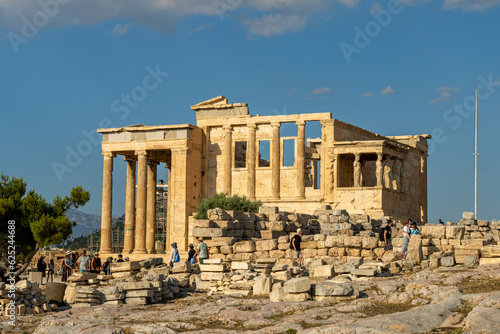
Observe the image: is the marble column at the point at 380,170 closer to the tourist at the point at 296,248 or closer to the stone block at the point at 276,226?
the stone block at the point at 276,226

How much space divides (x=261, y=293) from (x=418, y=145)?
3196cm

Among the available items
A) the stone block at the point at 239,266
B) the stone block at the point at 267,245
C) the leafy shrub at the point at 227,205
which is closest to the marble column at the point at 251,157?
the leafy shrub at the point at 227,205

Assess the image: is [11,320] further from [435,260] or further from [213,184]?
[213,184]

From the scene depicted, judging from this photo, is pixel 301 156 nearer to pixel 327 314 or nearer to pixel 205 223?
pixel 205 223

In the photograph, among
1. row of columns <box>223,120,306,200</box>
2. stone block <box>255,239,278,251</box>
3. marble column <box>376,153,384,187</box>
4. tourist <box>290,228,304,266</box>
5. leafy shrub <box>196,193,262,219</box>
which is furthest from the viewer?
row of columns <box>223,120,306,200</box>

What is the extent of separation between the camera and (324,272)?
786 inches

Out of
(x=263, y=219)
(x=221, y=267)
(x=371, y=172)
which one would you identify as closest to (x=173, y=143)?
(x=371, y=172)

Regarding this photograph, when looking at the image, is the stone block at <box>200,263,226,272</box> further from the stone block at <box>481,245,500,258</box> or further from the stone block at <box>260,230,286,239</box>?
the stone block at <box>481,245,500,258</box>

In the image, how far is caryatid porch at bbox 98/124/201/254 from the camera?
144ft

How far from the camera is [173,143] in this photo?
1747 inches

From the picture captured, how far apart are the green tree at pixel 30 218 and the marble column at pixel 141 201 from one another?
7.37m

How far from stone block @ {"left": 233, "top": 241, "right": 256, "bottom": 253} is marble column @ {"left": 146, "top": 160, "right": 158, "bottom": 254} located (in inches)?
813

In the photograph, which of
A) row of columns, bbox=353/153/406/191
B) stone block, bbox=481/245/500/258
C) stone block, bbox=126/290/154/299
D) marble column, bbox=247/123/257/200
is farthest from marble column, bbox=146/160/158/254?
stone block, bbox=126/290/154/299

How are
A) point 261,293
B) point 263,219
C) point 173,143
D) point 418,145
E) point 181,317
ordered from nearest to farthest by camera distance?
1. point 181,317
2. point 261,293
3. point 263,219
4. point 173,143
5. point 418,145
